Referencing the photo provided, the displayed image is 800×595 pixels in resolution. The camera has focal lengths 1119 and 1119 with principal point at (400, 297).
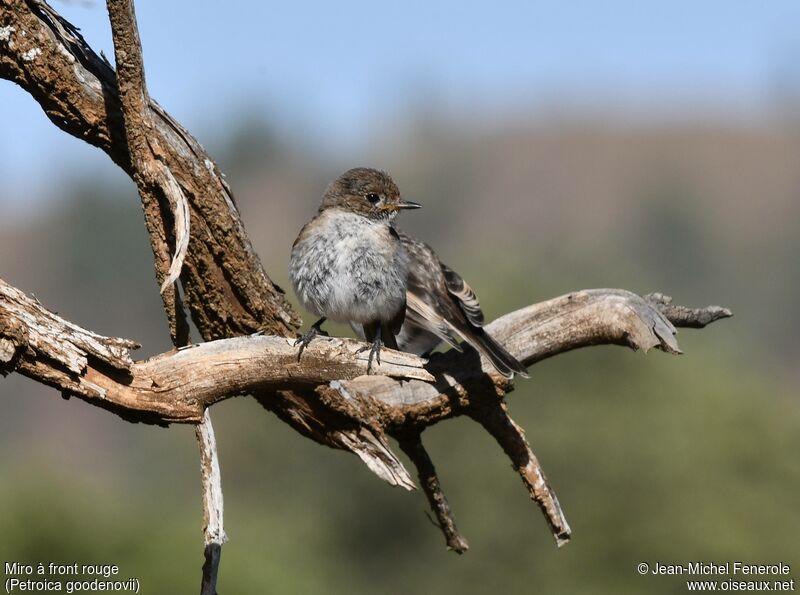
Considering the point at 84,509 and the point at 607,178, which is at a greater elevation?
the point at 84,509

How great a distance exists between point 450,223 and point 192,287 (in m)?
148

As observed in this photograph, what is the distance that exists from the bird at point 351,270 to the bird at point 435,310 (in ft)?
0.57

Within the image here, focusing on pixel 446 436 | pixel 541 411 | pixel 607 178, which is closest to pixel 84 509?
pixel 446 436

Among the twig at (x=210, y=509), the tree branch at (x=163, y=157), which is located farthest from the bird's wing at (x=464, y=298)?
the twig at (x=210, y=509)

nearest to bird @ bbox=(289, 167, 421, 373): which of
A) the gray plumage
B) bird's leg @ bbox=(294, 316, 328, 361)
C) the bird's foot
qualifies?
bird's leg @ bbox=(294, 316, 328, 361)

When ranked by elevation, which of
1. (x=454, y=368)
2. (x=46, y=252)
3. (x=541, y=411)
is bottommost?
(x=46, y=252)

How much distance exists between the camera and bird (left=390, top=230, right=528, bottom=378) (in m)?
6.79

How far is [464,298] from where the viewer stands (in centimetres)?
726

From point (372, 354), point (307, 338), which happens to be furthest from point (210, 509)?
point (372, 354)

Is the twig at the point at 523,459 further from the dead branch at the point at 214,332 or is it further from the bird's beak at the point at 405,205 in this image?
the bird's beak at the point at 405,205

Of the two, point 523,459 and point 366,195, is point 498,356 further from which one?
point 366,195

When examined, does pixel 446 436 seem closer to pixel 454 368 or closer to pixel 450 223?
pixel 454 368

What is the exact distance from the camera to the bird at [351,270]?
266 inches

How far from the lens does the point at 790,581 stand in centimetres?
2303
